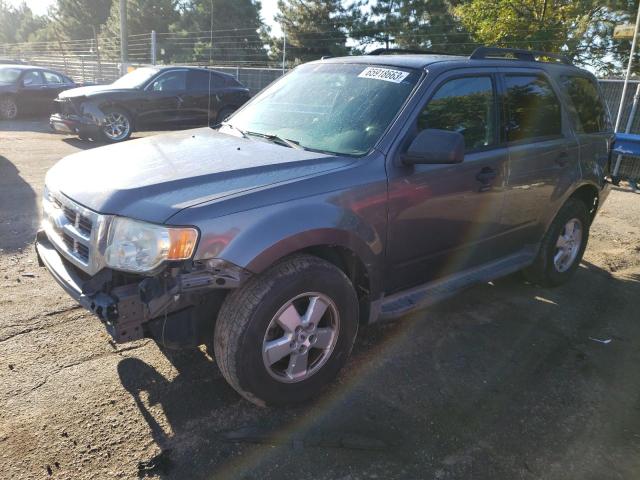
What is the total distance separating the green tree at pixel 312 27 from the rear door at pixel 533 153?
25967 mm

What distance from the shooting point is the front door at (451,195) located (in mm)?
3105

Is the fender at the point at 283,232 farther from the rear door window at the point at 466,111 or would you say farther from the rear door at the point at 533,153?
the rear door at the point at 533,153

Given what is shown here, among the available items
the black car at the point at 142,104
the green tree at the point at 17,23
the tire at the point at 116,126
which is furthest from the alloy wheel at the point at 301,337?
the green tree at the point at 17,23

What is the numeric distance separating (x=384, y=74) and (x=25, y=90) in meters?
13.7

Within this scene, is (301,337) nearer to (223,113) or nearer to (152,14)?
(223,113)

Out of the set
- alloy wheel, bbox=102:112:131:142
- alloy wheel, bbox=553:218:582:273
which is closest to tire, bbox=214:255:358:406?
alloy wheel, bbox=553:218:582:273

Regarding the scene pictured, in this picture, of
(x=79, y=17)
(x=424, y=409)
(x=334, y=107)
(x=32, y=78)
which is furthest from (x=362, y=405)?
(x=79, y=17)

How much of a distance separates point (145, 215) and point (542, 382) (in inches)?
100

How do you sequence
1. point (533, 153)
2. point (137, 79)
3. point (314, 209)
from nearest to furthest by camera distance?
point (314, 209) → point (533, 153) → point (137, 79)

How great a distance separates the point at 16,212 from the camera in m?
5.84

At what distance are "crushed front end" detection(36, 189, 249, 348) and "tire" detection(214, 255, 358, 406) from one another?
0.13 meters

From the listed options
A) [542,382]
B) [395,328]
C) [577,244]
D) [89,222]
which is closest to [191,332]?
[89,222]

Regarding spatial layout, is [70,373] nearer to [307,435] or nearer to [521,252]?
[307,435]

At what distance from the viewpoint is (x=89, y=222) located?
2555mm
